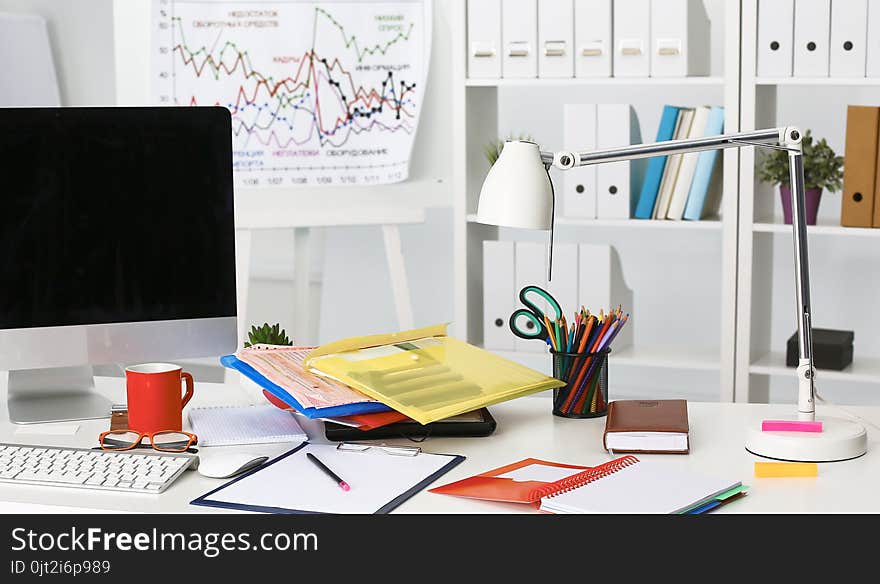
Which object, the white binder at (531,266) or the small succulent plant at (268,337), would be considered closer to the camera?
Answer: the small succulent plant at (268,337)

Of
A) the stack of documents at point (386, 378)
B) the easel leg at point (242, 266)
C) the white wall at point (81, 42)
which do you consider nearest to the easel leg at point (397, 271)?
the easel leg at point (242, 266)

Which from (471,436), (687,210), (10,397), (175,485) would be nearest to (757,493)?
(471,436)

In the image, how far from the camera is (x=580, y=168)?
2.87 m

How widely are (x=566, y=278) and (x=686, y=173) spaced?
0.41m

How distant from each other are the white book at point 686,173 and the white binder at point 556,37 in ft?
1.12

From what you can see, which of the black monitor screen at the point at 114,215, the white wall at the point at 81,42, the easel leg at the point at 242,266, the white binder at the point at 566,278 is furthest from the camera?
the white wall at the point at 81,42

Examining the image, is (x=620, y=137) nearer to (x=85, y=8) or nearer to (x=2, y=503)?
(x=2, y=503)

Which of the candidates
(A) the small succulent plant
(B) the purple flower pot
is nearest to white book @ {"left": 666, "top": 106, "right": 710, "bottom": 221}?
(B) the purple flower pot

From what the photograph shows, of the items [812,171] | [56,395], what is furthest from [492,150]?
[56,395]

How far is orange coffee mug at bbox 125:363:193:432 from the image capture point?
152 centimetres

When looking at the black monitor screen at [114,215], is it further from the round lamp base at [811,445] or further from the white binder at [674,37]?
the white binder at [674,37]

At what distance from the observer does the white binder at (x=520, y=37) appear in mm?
2809

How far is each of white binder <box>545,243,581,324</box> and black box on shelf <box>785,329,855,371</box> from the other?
551mm

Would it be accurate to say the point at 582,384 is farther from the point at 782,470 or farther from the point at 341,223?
the point at 341,223
